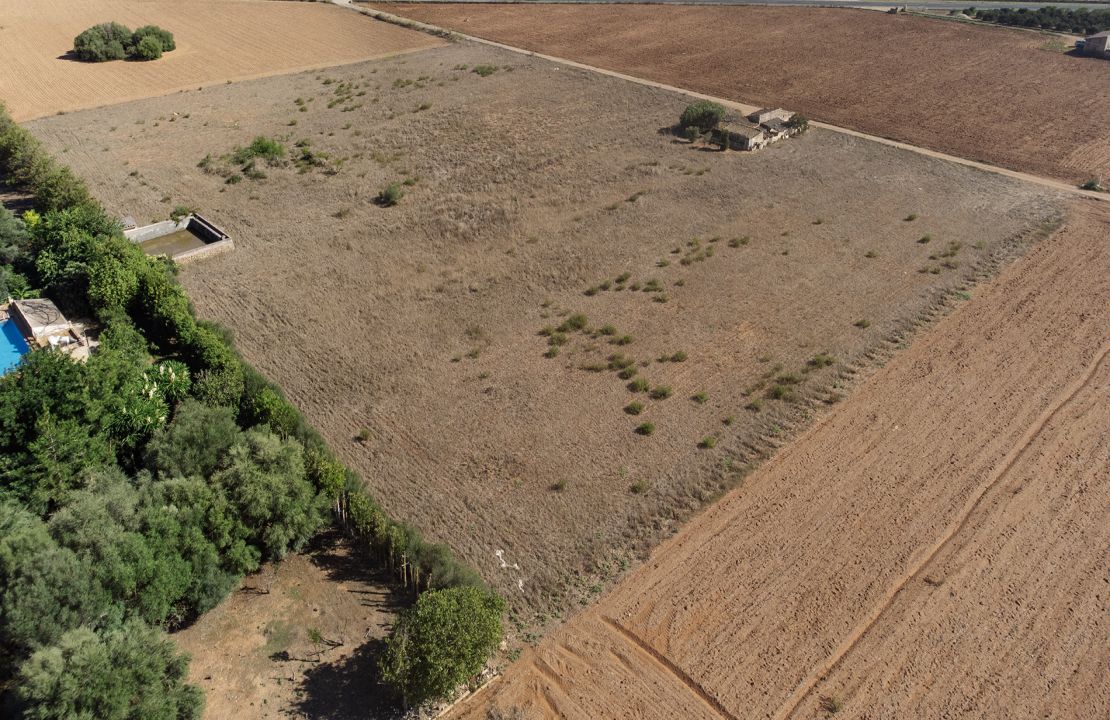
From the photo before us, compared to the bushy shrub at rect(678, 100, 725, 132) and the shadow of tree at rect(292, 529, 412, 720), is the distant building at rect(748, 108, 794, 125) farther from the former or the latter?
the shadow of tree at rect(292, 529, 412, 720)

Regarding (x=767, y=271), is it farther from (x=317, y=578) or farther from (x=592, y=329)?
(x=317, y=578)

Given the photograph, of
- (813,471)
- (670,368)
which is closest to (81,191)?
(670,368)

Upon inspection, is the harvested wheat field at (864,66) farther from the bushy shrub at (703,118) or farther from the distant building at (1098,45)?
the bushy shrub at (703,118)

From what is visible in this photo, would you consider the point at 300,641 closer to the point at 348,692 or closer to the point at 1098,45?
the point at 348,692

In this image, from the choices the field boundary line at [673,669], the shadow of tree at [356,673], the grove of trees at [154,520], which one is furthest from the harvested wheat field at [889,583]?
the grove of trees at [154,520]

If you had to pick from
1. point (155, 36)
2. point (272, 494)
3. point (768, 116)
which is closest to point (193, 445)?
point (272, 494)

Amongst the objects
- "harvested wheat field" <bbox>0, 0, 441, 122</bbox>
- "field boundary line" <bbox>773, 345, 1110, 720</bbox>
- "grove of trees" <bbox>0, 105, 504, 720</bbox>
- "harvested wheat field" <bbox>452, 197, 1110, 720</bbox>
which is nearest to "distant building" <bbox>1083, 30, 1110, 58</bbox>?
"field boundary line" <bbox>773, 345, 1110, 720</bbox>
